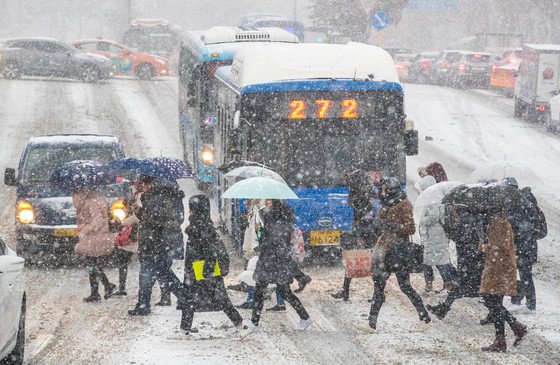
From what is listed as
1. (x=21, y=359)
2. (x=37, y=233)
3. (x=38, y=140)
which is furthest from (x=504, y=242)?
(x=38, y=140)

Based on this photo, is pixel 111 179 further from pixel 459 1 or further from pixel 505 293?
pixel 459 1

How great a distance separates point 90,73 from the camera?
135 feet

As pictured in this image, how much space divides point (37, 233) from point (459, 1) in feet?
242

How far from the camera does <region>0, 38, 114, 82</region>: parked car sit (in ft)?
133

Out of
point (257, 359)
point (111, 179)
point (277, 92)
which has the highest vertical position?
point (277, 92)

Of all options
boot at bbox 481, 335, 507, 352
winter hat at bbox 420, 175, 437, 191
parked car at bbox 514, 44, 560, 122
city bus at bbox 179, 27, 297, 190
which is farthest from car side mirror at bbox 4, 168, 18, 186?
parked car at bbox 514, 44, 560, 122

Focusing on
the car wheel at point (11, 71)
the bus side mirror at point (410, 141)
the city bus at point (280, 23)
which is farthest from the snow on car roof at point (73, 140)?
the city bus at point (280, 23)

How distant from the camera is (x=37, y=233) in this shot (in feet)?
52.2

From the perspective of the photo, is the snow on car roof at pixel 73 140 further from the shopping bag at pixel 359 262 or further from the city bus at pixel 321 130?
the shopping bag at pixel 359 262

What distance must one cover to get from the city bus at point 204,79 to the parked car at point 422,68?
28.0m

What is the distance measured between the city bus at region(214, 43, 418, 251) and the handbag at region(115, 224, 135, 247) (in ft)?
8.27

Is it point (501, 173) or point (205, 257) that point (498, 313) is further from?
point (205, 257)

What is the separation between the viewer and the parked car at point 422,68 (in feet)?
174

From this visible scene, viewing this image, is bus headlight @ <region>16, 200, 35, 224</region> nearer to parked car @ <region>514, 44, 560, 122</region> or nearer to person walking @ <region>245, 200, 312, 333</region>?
person walking @ <region>245, 200, 312, 333</region>
